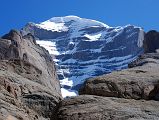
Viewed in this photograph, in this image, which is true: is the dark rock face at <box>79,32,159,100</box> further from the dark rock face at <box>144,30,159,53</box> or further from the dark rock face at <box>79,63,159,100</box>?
the dark rock face at <box>144,30,159,53</box>

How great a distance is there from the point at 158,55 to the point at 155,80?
76.4 ft

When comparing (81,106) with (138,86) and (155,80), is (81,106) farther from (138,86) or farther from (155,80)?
(155,80)

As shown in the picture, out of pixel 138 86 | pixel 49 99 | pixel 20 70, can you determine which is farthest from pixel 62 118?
pixel 20 70

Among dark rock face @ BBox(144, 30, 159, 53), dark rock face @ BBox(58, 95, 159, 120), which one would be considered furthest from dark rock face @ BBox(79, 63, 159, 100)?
dark rock face @ BBox(144, 30, 159, 53)

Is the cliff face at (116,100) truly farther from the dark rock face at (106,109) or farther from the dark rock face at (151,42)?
the dark rock face at (151,42)

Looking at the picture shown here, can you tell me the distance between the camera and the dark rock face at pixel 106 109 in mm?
13383

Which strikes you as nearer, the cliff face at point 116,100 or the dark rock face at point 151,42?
the cliff face at point 116,100

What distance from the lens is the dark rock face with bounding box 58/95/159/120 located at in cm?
1338

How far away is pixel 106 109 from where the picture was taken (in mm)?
14000

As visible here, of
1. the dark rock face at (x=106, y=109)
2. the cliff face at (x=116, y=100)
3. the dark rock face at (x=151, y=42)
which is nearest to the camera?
the dark rock face at (x=106, y=109)

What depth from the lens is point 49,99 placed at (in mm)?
22047

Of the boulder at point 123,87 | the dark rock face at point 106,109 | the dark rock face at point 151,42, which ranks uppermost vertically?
the dark rock face at point 151,42

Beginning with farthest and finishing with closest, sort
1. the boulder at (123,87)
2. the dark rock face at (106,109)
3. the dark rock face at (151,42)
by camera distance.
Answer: the dark rock face at (151,42)
the boulder at (123,87)
the dark rock face at (106,109)

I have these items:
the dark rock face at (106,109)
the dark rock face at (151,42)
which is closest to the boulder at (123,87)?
the dark rock face at (106,109)
